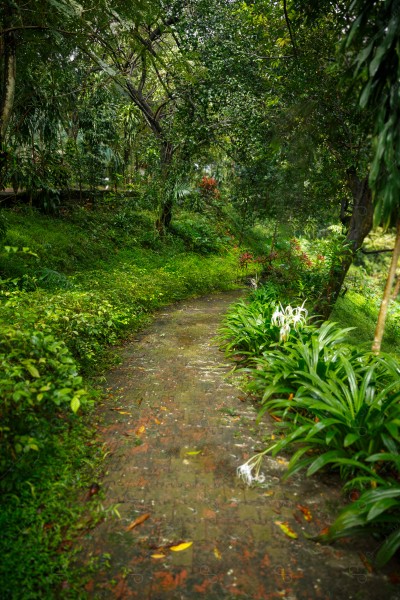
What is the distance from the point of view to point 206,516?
235 cm

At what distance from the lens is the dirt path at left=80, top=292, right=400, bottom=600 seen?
1.93 meters

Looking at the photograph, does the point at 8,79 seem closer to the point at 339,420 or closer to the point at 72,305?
the point at 72,305

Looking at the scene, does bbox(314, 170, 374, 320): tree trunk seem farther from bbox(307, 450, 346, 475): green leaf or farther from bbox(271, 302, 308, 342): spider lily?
bbox(307, 450, 346, 475): green leaf

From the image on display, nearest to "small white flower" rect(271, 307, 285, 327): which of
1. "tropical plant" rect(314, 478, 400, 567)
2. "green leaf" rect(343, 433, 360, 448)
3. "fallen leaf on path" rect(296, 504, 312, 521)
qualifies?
"green leaf" rect(343, 433, 360, 448)

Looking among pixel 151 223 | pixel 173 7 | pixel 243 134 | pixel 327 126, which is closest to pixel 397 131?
pixel 327 126

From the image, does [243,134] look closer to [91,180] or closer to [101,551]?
[91,180]

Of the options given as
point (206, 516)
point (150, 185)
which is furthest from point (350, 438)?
point (150, 185)

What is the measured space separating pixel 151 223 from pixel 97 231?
246 centimetres

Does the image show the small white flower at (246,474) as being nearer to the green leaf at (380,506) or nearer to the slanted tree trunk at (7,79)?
the green leaf at (380,506)

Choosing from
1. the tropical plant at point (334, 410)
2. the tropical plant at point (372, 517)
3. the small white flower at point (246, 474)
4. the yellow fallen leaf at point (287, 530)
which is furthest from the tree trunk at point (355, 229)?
the yellow fallen leaf at point (287, 530)

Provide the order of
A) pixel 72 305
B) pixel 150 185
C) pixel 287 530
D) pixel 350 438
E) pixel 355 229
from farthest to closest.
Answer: pixel 150 185 < pixel 355 229 < pixel 72 305 < pixel 350 438 < pixel 287 530

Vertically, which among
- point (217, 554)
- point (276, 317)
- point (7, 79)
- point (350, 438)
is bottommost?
point (217, 554)

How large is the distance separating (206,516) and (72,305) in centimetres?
310

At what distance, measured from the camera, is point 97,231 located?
10.3 meters
